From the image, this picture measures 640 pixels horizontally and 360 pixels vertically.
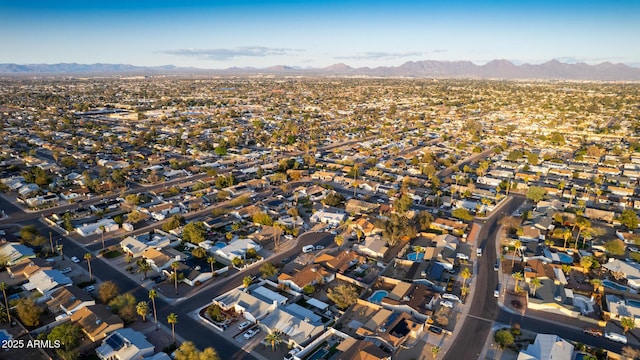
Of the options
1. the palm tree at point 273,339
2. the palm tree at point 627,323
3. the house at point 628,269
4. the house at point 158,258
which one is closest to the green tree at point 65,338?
the house at point 158,258

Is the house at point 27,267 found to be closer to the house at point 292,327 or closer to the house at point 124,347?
the house at point 124,347

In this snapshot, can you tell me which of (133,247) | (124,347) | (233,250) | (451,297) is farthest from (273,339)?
(133,247)

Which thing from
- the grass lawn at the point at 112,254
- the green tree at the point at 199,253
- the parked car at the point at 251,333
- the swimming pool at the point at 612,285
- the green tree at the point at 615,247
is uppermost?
the green tree at the point at 615,247

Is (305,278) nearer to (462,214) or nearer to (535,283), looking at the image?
(535,283)

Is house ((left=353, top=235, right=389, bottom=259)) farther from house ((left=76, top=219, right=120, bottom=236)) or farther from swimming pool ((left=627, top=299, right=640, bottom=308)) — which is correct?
house ((left=76, top=219, right=120, bottom=236))

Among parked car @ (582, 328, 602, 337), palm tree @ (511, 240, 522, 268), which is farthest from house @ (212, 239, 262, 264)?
parked car @ (582, 328, 602, 337)

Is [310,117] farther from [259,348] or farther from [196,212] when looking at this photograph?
[259,348]
